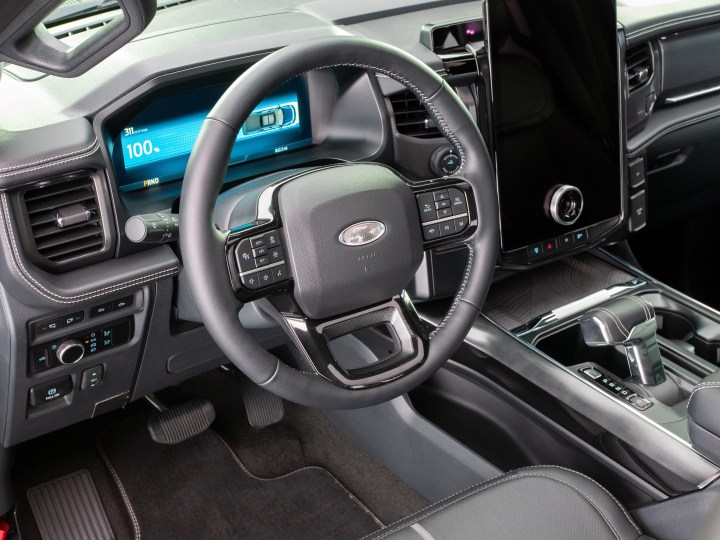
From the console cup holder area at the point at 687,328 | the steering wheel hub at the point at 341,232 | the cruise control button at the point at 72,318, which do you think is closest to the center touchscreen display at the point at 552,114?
the console cup holder area at the point at 687,328

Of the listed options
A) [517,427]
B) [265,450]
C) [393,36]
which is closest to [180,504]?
[265,450]

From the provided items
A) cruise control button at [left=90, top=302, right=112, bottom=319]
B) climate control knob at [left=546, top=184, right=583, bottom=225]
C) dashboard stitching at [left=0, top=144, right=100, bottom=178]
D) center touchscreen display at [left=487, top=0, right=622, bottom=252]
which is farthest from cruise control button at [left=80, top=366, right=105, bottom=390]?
climate control knob at [left=546, top=184, right=583, bottom=225]

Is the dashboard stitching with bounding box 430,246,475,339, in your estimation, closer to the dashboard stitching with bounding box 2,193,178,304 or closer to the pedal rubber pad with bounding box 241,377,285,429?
the dashboard stitching with bounding box 2,193,178,304

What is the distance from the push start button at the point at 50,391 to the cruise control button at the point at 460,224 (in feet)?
2.59

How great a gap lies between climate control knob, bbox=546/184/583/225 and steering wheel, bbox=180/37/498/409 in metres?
0.51

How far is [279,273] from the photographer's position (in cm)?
122

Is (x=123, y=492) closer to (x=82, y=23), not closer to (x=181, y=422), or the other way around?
(x=181, y=422)

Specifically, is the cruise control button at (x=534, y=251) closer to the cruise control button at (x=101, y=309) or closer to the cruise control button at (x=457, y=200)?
the cruise control button at (x=457, y=200)

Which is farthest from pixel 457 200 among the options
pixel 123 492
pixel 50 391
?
pixel 123 492

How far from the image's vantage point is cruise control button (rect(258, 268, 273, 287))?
120 cm

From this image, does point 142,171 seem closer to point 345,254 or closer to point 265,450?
point 345,254

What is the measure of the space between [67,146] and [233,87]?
1.19 ft

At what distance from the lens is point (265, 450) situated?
90.4 inches

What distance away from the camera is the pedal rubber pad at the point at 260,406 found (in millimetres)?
2307
